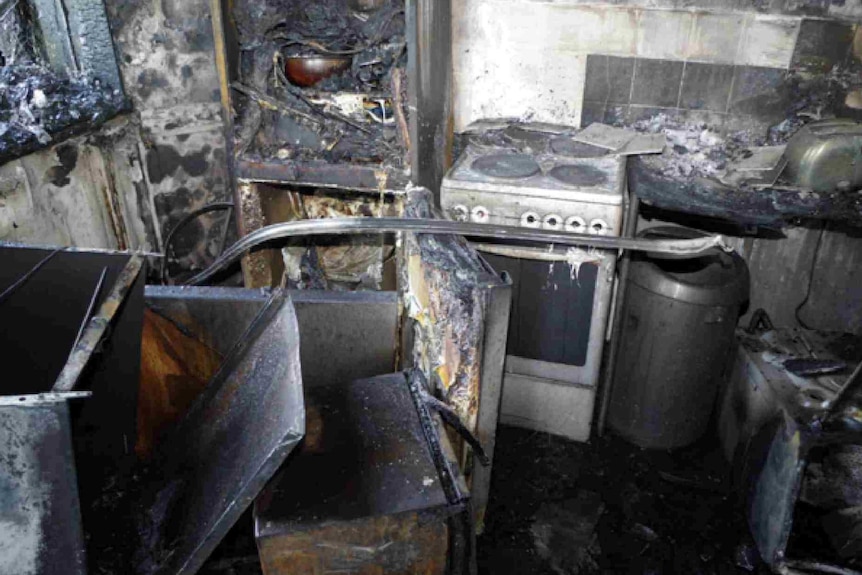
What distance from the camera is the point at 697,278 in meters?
3.40

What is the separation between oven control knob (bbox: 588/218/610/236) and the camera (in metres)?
3.21

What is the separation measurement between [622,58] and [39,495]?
11.7 ft

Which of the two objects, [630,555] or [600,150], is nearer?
[630,555]

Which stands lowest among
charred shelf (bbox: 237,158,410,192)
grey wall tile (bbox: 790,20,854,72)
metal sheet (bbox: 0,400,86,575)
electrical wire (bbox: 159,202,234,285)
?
electrical wire (bbox: 159,202,234,285)

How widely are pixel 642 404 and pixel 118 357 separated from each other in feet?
8.82

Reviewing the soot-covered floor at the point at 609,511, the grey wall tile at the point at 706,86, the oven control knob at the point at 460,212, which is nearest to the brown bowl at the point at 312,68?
the oven control knob at the point at 460,212

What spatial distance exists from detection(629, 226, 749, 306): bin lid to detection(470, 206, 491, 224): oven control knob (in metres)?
0.85

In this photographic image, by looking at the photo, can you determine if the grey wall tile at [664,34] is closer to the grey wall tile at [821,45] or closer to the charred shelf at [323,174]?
the grey wall tile at [821,45]

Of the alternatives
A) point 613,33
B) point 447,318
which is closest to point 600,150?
point 613,33

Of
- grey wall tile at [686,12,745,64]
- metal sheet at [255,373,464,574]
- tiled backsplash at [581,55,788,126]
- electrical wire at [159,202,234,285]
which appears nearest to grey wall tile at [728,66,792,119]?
tiled backsplash at [581,55,788,126]

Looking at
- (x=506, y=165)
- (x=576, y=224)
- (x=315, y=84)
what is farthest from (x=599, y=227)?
(x=315, y=84)

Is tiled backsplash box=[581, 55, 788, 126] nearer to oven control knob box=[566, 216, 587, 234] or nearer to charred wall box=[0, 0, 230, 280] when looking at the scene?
oven control knob box=[566, 216, 587, 234]

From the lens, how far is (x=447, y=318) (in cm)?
244

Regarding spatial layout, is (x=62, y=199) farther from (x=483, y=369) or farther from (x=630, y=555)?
(x=630, y=555)
